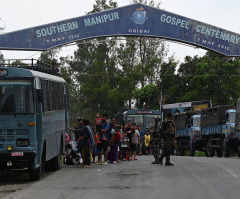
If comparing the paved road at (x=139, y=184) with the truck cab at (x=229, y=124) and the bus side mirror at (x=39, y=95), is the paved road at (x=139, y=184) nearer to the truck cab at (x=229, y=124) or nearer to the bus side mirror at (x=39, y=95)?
the bus side mirror at (x=39, y=95)

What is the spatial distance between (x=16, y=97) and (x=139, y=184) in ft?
12.1

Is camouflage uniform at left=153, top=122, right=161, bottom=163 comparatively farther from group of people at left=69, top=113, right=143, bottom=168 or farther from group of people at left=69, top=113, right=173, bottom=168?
group of people at left=69, top=113, right=143, bottom=168

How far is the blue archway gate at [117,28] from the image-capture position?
33188 millimetres

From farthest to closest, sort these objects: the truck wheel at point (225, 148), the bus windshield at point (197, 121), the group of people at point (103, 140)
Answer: the bus windshield at point (197, 121) < the truck wheel at point (225, 148) < the group of people at point (103, 140)

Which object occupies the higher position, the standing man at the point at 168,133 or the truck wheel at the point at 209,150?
the standing man at the point at 168,133

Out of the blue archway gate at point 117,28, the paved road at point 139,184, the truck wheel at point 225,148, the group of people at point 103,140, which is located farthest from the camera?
the blue archway gate at point 117,28

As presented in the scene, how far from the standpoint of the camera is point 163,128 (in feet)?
67.2

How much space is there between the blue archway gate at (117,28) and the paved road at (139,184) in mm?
15675

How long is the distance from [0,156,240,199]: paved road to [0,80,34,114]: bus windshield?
1.86 metres

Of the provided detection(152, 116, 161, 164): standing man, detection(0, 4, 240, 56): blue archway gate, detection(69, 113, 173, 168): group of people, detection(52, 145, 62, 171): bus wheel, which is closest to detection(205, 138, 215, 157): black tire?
detection(0, 4, 240, 56): blue archway gate

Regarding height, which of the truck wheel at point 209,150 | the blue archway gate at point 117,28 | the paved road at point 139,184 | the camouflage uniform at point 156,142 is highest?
the blue archway gate at point 117,28

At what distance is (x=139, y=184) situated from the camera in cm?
1409

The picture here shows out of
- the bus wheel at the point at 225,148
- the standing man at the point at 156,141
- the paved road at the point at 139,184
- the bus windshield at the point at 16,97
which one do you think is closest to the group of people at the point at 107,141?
the standing man at the point at 156,141

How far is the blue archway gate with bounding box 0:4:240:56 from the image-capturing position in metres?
33.2
